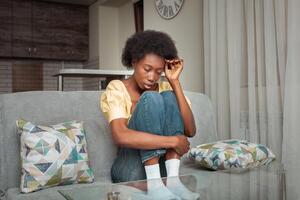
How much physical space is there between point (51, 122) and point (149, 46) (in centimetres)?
62

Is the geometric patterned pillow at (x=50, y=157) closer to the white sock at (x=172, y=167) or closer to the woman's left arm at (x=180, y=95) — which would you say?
the white sock at (x=172, y=167)

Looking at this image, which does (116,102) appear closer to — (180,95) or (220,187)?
(180,95)

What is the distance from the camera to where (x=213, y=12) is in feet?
9.25

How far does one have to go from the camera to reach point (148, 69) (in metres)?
1.65

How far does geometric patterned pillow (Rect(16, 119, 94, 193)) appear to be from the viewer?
4.82 ft

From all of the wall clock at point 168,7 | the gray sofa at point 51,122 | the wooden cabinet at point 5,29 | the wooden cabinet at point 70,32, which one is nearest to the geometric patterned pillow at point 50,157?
the gray sofa at point 51,122

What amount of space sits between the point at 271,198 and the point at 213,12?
1.91m

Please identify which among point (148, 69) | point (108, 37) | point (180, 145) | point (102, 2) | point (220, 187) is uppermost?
point (102, 2)

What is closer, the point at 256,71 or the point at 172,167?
the point at 172,167

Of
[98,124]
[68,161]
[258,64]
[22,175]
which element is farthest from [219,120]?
[22,175]

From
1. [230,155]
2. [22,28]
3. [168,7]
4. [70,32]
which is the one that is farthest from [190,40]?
[22,28]

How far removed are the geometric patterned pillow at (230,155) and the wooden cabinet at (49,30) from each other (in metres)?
3.98

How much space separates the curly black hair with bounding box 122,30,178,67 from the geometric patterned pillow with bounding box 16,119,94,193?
0.48 metres

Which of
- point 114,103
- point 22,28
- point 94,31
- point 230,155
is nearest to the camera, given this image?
point 114,103
